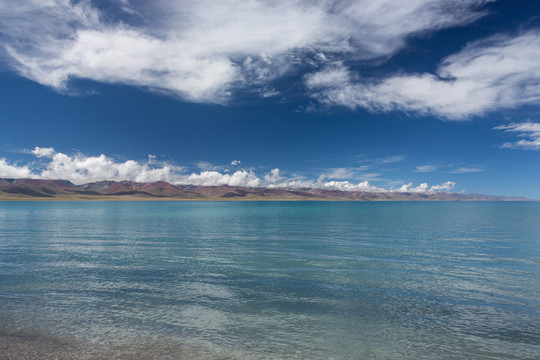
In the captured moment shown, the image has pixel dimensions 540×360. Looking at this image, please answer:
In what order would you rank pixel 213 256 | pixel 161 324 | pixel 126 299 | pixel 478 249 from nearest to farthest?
1. pixel 161 324
2. pixel 126 299
3. pixel 213 256
4. pixel 478 249

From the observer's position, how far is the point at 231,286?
66.9 feet

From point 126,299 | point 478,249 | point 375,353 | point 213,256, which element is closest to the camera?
point 375,353

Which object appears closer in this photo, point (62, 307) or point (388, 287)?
point (62, 307)

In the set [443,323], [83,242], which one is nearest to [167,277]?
[443,323]

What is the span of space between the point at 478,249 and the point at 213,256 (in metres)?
31.1

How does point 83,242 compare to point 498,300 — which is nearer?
point 498,300

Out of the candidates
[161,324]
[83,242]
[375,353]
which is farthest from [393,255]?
[83,242]

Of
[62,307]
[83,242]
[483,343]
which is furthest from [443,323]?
[83,242]

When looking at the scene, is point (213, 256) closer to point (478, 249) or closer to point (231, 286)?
point (231, 286)

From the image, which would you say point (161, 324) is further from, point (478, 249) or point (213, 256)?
point (478, 249)

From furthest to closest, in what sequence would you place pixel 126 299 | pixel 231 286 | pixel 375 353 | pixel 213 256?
pixel 213 256 < pixel 231 286 < pixel 126 299 < pixel 375 353

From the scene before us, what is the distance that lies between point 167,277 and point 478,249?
115ft

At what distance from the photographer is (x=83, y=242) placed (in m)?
40.2

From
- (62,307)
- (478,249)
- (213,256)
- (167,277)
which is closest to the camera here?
(62,307)
